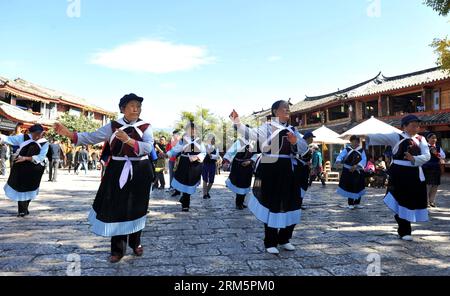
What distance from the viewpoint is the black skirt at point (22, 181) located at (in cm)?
659

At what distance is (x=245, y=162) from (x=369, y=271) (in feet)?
15.3

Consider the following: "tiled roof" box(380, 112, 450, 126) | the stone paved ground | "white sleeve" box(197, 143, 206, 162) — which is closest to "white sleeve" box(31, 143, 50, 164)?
the stone paved ground

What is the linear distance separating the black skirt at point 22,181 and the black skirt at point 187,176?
2.91 m

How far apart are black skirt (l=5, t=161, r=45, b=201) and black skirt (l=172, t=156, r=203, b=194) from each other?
291cm

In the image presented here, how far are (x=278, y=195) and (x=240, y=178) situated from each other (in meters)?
3.87

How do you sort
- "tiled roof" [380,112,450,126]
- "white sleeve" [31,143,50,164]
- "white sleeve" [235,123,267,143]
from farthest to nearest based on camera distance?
"tiled roof" [380,112,450,126]
"white sleeve" [31,143,50,164]
"white sleeve" [235,123,267,143]

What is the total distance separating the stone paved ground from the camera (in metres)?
3.70

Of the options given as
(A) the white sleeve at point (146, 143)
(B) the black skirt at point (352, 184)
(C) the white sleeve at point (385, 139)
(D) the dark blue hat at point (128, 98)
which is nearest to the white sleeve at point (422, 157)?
(C) the white sleeve at point (385, 139)

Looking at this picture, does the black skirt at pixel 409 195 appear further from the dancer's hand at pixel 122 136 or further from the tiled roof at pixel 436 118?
the tiled roof at pixel 436 118

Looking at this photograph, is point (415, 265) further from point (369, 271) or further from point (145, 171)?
point (145, 171)

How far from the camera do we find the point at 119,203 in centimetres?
394

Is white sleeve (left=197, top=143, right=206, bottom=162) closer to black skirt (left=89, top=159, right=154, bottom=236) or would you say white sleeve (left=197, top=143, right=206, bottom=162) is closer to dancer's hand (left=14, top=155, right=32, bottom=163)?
dancer's hand (left=14, top=155, right=32, bottom=163)

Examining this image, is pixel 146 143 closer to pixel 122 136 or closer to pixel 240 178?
pixel 122 136
